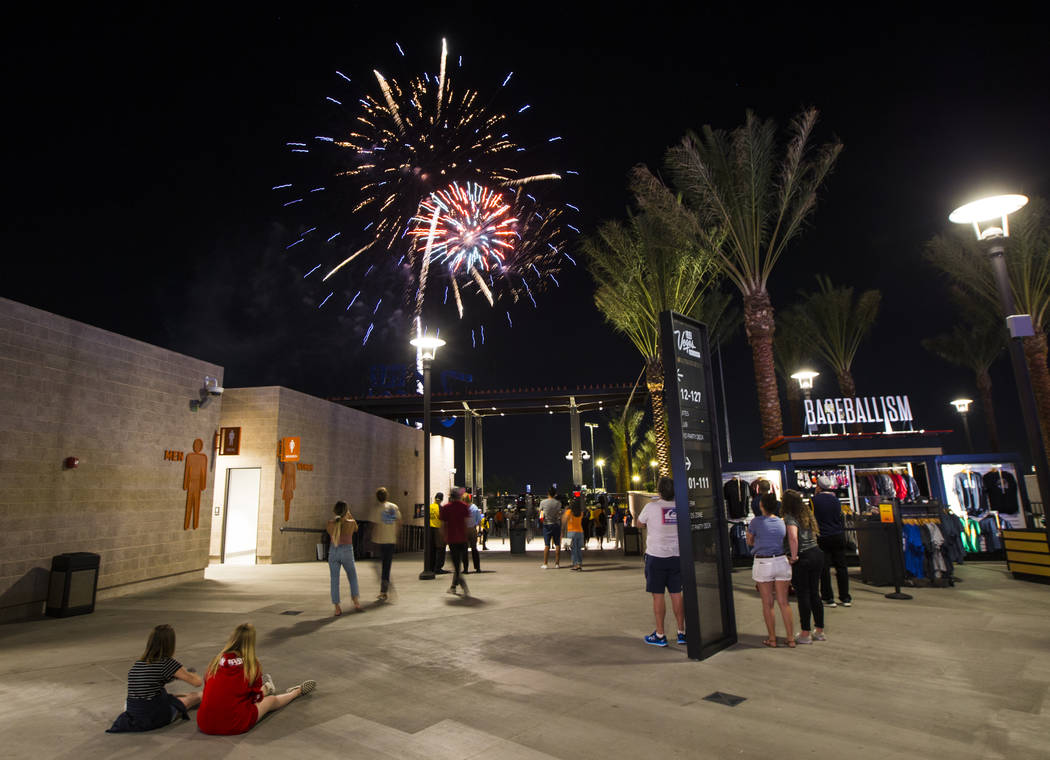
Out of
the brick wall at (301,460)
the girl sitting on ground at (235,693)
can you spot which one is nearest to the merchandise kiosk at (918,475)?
the brick wall at (301,460)

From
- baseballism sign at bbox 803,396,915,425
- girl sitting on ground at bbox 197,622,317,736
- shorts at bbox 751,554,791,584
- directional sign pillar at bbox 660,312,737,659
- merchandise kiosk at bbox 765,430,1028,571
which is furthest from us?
baseballism sign at bbox 803,396,915,425

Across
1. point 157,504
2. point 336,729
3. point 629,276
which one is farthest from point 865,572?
point 157,504

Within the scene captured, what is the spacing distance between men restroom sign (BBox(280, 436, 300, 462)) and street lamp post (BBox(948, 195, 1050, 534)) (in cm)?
1599

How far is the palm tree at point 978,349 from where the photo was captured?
28.2m

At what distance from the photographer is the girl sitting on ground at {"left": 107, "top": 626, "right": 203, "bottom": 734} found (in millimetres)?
4207

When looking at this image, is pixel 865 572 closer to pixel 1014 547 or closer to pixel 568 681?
pixel 1014 547

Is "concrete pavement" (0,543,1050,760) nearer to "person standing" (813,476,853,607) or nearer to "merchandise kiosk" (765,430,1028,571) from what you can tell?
"person standing" (813,476,853,607)

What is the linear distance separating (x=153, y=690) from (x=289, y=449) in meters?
13.1

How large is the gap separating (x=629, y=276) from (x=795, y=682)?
16.4 m

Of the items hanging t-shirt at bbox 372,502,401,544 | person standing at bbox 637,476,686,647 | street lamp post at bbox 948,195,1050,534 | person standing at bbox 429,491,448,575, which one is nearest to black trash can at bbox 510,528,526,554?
person standing at bbox 429,491,448,575

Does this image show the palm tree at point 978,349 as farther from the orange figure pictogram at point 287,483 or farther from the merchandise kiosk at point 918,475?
the orange figure pictogram at point 287,483

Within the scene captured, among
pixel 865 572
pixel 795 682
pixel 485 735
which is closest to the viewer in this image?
pixel 485 735

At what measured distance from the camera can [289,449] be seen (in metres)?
16.8

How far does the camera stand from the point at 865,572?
10828mm
